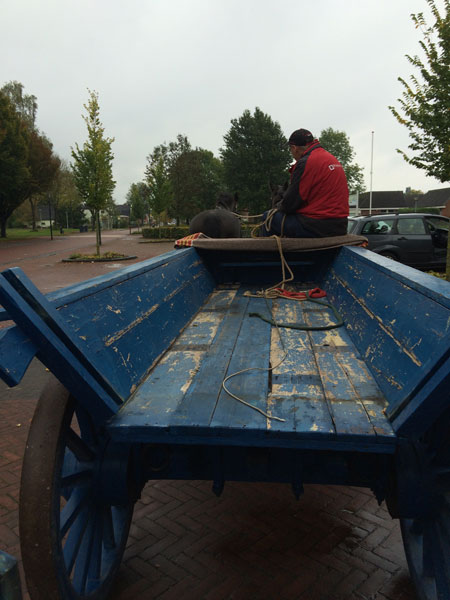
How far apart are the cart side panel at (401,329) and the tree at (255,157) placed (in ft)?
140

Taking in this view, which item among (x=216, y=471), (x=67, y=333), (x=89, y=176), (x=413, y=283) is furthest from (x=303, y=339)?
(x=89, y=176)

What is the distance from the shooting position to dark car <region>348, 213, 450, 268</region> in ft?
38.0

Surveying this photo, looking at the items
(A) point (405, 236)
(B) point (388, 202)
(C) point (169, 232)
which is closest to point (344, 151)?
(B) point (388, 202)

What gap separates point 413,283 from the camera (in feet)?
6.25

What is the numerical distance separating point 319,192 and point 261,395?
3.12 meters

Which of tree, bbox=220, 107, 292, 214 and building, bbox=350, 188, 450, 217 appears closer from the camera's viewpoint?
tree, bbox=220, 107, 292, 214

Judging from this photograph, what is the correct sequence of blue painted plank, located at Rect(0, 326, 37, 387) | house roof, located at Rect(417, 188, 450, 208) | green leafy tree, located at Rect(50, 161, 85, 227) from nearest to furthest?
blue painted plank, located at Rect(0, 326, 37, 387)
green leafy tree, located at Rect(50, 161, 85, 227)
house roof, located at Rect(417, 188, 450, 208)

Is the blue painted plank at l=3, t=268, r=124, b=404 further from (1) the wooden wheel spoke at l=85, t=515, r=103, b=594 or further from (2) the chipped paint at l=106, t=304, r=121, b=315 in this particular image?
(1) the wooden wheel spoke at l=85, t=515, r=103, b=594

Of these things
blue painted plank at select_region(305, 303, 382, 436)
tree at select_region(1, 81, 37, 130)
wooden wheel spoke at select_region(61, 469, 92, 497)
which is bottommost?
wooden wheel spoke at select_region(61, 469, 92, 497)

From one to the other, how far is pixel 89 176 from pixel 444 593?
17.9 meters

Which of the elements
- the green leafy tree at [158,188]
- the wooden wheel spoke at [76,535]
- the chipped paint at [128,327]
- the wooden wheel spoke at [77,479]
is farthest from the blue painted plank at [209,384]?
the green leafy tree at [158,188]

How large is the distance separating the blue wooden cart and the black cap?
2.66 m

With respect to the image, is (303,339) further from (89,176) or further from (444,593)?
(89,176)

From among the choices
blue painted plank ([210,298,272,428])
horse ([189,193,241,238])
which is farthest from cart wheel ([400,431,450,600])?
horse ([189,193,241,238])
